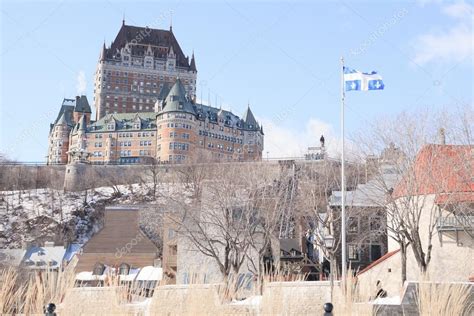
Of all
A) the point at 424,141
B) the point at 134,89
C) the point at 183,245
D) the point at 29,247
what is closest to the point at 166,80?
the point at 134,89

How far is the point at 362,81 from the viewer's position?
81.6 ft

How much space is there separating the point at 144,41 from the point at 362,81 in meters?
133

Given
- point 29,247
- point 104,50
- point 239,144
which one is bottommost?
point 29,247

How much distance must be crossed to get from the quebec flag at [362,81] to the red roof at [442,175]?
5731 millimetres

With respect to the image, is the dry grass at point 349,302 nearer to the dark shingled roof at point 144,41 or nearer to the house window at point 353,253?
the house window at point 353,253

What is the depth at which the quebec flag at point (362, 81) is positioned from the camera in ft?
80.2

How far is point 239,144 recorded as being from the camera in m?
126

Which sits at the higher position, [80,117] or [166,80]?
[166,80]

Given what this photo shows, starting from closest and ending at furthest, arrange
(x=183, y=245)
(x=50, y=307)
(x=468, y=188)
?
(x=50, y=307), (x=468, y=188), (x=183, y=245)

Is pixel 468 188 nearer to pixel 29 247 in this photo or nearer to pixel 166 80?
pixel 29 247

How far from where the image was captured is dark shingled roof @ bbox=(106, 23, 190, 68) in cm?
14875

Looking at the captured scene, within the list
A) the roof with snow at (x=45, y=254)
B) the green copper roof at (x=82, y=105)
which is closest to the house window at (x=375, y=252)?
the roof with snow at (x=45, y=254)

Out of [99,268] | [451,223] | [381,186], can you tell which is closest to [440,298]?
[381,186]

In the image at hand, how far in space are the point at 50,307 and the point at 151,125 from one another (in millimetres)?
111700
